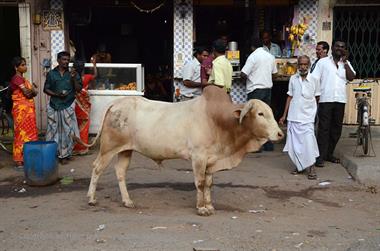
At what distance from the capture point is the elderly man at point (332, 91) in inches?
331

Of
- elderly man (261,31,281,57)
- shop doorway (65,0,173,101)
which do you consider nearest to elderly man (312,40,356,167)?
elderly man (261,31,281,57)

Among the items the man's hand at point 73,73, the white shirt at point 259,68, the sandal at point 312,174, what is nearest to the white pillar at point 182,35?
the white shirt at point 259,68

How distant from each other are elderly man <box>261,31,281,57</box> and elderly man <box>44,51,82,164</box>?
384 cm

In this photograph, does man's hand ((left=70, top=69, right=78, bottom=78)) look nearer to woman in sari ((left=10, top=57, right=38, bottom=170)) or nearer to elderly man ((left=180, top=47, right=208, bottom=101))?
woman in sari ((left=10, top=57, right=38, bottom=170))

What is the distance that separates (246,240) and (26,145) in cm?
363

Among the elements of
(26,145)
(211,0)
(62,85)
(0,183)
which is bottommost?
(0,183)

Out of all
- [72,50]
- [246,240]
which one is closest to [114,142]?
[246,240]

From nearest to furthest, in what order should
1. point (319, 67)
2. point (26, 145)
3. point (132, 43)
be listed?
point (26, 145), point (319, 67), point (132, 43)

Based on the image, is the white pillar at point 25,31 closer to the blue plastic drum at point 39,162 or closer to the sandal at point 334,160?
the blue plastic drum at point 39,162

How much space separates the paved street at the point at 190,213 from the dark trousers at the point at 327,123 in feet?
1.26

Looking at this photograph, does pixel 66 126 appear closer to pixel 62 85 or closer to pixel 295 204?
pixel 62 85

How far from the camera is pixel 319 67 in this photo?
841 centimetres

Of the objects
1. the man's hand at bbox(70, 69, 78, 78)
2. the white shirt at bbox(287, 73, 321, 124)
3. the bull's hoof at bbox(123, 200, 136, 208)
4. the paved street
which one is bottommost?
the paved street

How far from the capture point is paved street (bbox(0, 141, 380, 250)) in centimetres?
530
